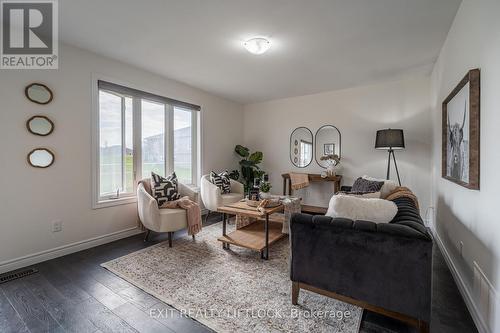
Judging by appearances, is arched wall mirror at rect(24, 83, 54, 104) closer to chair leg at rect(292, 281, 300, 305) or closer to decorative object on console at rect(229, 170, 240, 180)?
chair leg at rect(292, 281, 300, 305)

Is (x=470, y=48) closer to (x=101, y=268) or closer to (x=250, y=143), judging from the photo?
(x=101, y=268)

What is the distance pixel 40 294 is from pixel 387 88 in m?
5.27

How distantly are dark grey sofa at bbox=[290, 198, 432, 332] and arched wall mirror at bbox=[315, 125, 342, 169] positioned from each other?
9.58 ft

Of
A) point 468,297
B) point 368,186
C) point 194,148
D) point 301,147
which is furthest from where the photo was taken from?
point 301,147

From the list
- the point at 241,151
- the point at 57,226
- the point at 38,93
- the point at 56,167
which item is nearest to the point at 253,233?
the point at 57,226

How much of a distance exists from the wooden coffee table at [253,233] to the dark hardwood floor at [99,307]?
3.44 ft

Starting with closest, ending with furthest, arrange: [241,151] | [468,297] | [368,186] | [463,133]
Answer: [468,297] → [463,133] → [368,186] → [241,151]

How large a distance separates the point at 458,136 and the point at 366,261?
1.54 m

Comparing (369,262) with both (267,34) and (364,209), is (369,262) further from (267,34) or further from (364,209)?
(267,34)

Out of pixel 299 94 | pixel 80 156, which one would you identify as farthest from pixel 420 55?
pixel 80 156

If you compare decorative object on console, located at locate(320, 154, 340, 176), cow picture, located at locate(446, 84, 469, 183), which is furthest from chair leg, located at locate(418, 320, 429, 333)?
decorative object on console, located at locate(320, 154, 340, 176)

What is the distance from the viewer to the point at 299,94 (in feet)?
16.0

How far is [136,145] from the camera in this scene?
3525 millimetres

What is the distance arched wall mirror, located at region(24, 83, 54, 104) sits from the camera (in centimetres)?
249
